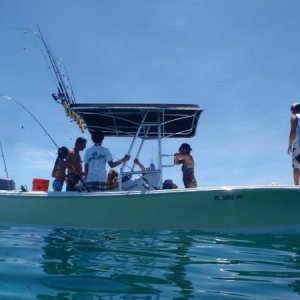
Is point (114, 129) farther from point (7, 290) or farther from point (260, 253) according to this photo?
point (7, 290)

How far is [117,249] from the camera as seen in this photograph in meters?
5.14

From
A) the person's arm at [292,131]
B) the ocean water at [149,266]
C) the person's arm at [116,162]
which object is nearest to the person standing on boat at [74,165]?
the person's arm at [116,162]

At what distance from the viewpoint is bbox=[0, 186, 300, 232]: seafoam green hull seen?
6.41 meters

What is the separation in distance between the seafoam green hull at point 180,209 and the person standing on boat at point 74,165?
30.3 inches

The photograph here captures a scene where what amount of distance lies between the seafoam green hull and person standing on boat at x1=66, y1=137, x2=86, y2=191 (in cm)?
77

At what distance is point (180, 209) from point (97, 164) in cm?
179

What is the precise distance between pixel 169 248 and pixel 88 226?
7.65 ft

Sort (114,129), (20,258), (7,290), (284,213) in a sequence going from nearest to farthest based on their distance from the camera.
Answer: (7,290), (20,258), (284,213), (114,129)

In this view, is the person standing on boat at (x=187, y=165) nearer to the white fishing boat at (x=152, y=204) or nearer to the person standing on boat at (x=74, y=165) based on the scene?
the white fishing boat at (x=152, y=204)

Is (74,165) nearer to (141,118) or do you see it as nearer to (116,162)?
(116,162)

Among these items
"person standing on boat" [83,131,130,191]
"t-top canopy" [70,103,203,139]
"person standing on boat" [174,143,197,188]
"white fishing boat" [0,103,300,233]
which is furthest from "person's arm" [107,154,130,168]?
"person standing on boat" [174,143,197,188]

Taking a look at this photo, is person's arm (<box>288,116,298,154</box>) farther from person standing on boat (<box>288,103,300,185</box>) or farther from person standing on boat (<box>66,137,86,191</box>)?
person standing on boat (<box>66,137,86,191</box>)

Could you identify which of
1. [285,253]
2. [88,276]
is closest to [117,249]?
[88,276]

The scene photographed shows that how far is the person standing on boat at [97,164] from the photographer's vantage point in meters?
7.58
